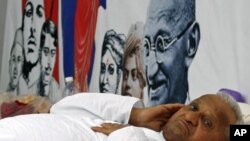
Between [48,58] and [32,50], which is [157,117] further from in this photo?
[32,50]

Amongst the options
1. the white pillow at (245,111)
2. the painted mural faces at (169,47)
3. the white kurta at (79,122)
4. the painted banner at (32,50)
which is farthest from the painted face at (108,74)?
the white pillow at (245,111)

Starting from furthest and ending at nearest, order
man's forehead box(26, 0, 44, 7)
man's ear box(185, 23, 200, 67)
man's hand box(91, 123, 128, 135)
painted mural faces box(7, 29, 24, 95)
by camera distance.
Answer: painted mural faces box(7, 29, 24, 95), man's forehead box(26, 0, 44, 7), man's ear box(185, 23, 200, 67), man's hand box(91, 123, 128, 135)

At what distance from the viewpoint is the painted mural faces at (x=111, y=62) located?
2.00 metres

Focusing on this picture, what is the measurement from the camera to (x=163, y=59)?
5.59 ft

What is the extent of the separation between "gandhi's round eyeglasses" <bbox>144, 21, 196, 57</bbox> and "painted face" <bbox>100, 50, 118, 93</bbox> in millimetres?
277

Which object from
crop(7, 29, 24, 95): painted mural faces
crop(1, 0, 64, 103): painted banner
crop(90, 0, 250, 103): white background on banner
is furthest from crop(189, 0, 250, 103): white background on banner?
crop(7, 29, 24, 95): painted mural faces

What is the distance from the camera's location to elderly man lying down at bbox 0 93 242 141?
115 centimetres

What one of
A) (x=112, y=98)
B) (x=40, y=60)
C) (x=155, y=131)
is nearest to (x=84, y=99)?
(x=112, y=98)

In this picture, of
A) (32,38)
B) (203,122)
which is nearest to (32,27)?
(32,38)

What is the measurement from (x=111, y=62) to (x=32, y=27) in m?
0.91

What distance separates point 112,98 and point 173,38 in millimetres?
387

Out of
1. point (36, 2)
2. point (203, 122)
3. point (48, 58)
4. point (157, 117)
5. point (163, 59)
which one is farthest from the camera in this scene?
point (36, 2)

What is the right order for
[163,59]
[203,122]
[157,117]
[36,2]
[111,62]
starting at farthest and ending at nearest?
[36,2] < [111,62] < [163,59] < [157,117] < [203,122]

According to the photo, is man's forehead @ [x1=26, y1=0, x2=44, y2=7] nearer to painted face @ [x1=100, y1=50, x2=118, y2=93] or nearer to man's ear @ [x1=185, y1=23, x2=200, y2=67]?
painted face @ [x1=100, y1=50, x2=118, y2=93]
